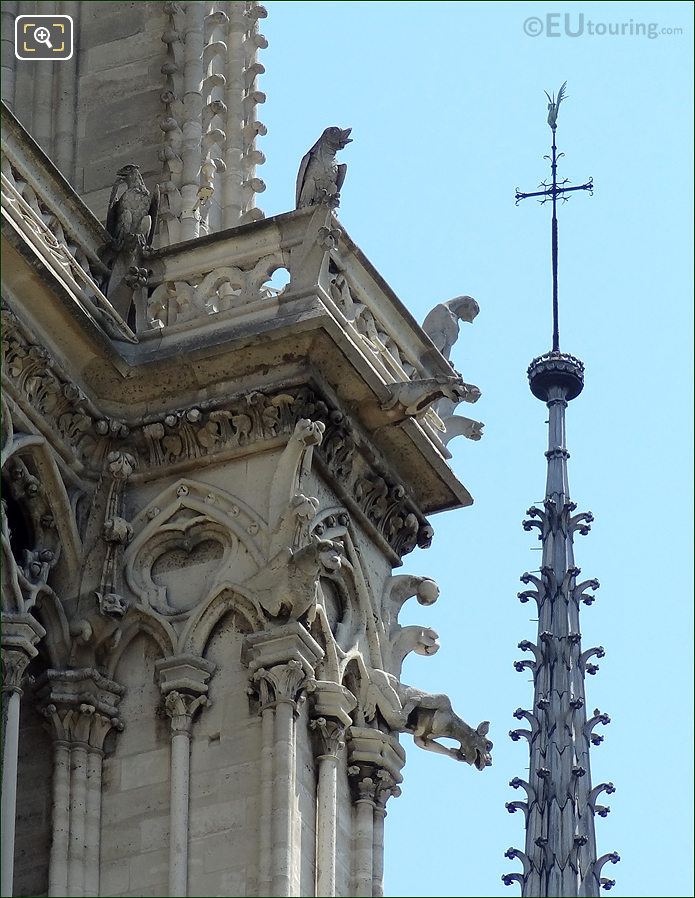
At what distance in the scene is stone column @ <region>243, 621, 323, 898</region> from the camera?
1934 cm

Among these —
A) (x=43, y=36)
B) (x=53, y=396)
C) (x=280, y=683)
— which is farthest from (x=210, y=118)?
(x=280, y=683)

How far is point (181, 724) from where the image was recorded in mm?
20141

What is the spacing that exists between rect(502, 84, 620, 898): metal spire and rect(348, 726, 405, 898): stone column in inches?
453

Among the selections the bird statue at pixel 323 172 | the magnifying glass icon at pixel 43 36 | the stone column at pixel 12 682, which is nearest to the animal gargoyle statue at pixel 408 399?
the bird statue at pixel 323 172

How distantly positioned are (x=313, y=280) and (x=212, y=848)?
10.7ft

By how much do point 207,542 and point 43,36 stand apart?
4690 mm

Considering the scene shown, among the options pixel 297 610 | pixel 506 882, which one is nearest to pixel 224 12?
pixel 297 610

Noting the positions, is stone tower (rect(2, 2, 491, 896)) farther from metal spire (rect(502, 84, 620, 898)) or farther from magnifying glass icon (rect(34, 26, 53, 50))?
metal spire (rect(502, 84, 620, 898))

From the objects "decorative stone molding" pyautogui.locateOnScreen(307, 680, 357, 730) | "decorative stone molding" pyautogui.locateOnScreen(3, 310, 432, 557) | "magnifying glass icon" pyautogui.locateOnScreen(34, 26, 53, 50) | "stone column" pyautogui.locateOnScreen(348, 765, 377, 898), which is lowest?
"stone column" pyautogui.locateOnScreen(348, 765, 377, 898)

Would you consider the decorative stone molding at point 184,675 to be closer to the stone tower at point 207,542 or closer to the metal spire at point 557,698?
the stone tower at point 207,542

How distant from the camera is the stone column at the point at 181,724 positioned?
19641 millimetres

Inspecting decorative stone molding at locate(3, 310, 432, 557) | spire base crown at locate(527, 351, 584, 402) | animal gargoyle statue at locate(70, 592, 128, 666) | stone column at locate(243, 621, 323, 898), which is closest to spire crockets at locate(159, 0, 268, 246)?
decorative stone molding at locate(3, 310, 432, 557)

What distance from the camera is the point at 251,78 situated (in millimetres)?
24281

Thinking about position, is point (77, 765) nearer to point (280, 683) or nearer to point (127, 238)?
point (280, 683)
